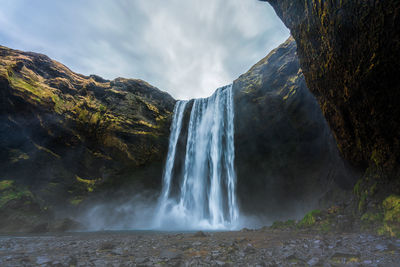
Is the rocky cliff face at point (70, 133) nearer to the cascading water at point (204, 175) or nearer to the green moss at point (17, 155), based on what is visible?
the green moss at point (17, 155)

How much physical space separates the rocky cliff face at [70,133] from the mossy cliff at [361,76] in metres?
17.8

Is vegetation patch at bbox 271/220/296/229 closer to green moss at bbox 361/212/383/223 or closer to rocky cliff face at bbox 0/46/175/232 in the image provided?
green moss at bbox 361/212/383/223

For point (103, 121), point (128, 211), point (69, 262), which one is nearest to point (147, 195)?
point (128, 211)

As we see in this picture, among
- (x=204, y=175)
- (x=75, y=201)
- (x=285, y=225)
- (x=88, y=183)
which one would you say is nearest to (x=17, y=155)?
(x=88, y=183)

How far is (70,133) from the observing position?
1836 centimetres

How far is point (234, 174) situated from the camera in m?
18.7

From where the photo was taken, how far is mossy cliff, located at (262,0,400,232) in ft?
15.3

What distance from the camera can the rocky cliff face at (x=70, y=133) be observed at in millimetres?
15641

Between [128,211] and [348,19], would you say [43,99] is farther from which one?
[348,19]

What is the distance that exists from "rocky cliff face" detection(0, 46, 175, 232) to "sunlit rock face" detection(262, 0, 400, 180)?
58.3 ft

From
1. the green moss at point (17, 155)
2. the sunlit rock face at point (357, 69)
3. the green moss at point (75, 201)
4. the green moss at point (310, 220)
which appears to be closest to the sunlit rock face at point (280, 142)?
the green moss at point (310, 220)

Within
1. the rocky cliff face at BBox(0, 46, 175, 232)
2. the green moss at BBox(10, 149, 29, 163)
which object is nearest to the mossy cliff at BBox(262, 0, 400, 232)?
the rocky cliff face at BBox(0, 46, 175, 232)

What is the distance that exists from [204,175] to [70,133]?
45.6ft

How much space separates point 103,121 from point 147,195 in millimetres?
9374
